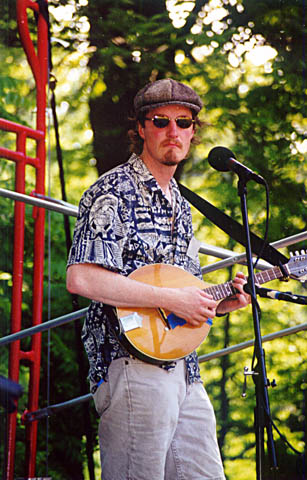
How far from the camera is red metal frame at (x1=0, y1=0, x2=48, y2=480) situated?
3125 millimetres

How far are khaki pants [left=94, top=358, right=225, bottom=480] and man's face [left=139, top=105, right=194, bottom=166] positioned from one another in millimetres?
754

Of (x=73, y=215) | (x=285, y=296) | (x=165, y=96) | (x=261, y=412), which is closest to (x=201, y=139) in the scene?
(x=73, y=215)

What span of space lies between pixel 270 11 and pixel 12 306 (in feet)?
7.30

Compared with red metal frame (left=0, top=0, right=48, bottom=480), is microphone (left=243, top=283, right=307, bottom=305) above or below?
below

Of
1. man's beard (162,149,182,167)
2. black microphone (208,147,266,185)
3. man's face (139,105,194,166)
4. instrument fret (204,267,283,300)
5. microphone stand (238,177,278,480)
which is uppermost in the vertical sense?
man's face (139,105,194,166)

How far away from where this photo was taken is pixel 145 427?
216 cm

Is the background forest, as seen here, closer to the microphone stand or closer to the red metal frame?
the red metal frame

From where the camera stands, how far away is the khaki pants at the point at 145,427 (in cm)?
216

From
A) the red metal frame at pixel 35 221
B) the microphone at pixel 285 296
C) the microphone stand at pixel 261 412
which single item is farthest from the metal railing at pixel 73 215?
the microphone stand at pixel 261 412

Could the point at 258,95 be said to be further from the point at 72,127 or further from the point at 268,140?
the point at 72,127

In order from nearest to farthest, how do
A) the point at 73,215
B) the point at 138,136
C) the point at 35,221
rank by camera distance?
the point at 138,136 < the point at 73,215 < the point at 35,221

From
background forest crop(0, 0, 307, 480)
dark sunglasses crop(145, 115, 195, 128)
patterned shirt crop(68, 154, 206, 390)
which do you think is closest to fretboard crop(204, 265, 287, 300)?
patterned shirt crop(68, 154, 206, 390)

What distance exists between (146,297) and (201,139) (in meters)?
1.47

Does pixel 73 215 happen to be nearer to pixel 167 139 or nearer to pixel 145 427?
pixel 167 139
